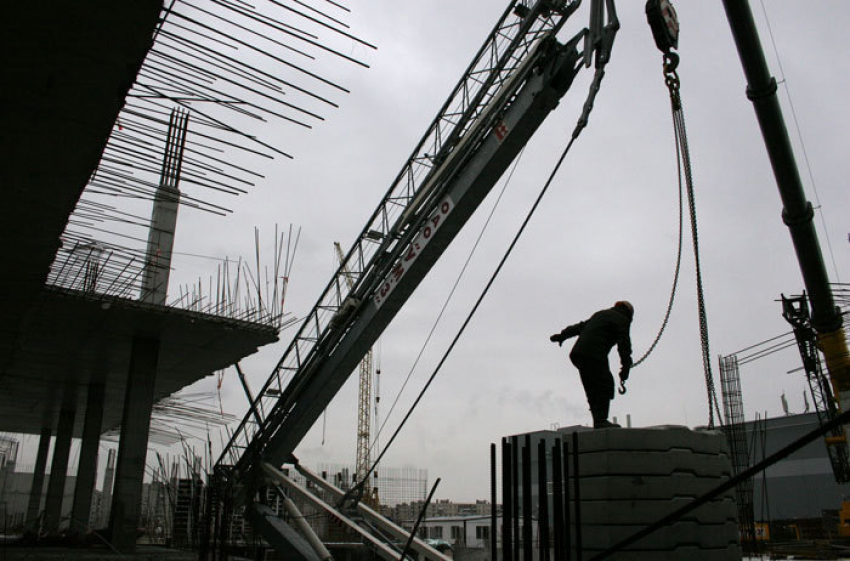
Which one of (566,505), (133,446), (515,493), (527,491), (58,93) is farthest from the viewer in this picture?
(133,446)

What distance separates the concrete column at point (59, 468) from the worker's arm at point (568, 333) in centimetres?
2017

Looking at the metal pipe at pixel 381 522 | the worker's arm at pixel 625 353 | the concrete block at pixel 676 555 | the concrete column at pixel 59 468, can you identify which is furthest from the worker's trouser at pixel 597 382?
the concrete column at pixel 59 468

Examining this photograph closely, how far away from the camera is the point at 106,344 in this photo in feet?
53.3

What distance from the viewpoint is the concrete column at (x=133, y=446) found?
14.6 metres

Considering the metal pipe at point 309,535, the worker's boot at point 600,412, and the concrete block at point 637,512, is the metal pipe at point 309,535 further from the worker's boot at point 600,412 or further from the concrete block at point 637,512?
the concrete block at point 637,512

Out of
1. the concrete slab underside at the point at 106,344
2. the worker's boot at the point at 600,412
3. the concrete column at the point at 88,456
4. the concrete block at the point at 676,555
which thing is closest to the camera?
the concrete block at the point at 676,555

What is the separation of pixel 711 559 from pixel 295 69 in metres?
5.57

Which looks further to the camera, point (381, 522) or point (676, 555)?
point (381, 522)

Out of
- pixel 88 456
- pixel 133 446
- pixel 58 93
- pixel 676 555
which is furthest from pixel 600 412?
pixel 88 456

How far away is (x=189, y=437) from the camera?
24.1 meters

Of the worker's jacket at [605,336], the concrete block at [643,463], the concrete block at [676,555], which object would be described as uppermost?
the worker's jacket at [605,336]

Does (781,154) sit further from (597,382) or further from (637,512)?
(637,512)

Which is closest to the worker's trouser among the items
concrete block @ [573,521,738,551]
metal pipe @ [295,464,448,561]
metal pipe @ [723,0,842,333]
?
concrete block @ [573,521,738,551]

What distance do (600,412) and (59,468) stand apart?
2279 centimetres
